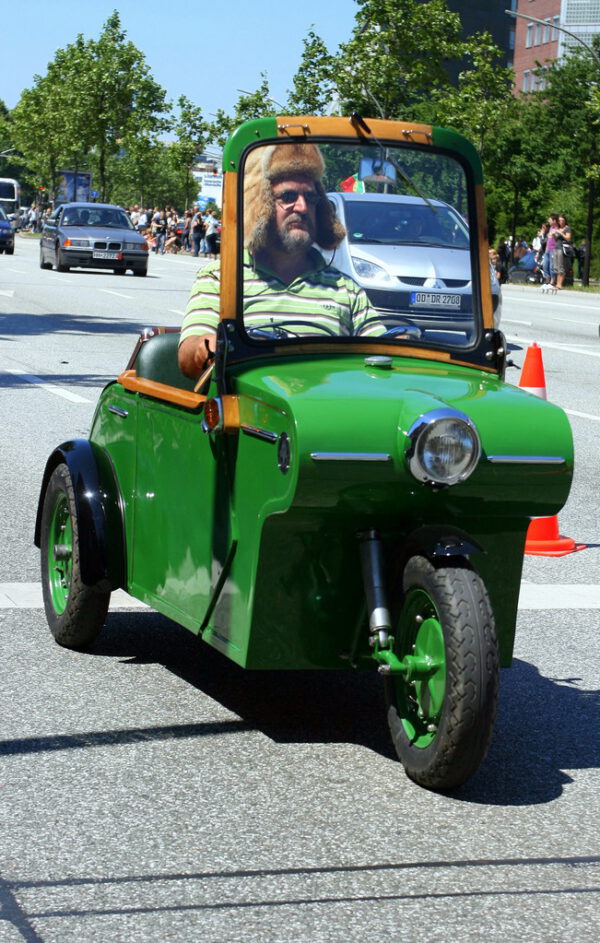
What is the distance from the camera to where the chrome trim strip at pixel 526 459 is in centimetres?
421

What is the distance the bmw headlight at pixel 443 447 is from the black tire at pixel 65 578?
172cm

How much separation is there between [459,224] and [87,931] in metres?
2.70

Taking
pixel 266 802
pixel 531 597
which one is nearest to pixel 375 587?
pixel 266 802

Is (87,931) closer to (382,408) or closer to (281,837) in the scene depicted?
(281,837)

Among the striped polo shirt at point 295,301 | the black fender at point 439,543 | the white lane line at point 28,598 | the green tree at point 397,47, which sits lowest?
the white lane line at point 28,598

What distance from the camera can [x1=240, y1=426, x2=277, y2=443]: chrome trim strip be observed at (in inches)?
167

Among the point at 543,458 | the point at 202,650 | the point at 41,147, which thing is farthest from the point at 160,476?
the point at 41,147

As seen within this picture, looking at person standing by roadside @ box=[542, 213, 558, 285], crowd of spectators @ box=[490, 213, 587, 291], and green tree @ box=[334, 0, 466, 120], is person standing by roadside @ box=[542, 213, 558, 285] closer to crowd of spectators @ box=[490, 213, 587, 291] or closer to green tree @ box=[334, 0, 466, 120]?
crowd of spectators @ box=[490, 213, 587, 291]

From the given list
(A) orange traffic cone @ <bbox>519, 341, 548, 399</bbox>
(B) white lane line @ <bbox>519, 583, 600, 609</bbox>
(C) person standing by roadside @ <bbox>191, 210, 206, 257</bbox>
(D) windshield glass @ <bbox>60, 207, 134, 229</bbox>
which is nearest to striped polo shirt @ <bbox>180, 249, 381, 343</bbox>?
(B) white lane line @ <bbox>519, 583, 600, 609</bbox>

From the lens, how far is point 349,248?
4.84m

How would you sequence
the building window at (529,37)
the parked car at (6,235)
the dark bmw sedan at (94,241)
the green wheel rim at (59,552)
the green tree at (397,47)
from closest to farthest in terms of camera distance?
the green wheel rim at (59,552) → the dark bmw sedan at (94,241) → the parked car at (6,235) → the green tree at (397,47) → the building window at (529,37)

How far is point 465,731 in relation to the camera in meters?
4.03

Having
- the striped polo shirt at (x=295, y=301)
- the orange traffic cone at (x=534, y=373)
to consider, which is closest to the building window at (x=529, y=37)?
the orange traffic cone at (x=534, y=373)

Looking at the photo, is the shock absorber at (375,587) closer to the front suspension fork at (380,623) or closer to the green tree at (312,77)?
the front suspension fork at (380,623)
